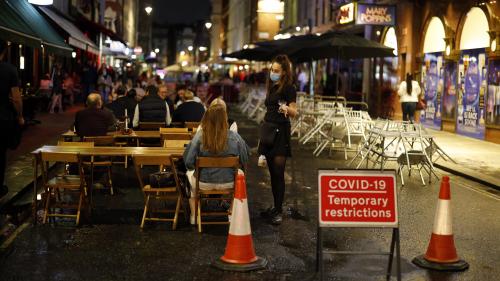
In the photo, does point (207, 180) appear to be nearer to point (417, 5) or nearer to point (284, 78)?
point (284, 78)

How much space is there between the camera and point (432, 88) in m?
24.6

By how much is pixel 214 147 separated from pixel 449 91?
642 inches

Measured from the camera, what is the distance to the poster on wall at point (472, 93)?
20.4m

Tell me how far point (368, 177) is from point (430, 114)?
19.4 metres

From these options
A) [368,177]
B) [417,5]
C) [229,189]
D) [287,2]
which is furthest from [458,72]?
[287,2]

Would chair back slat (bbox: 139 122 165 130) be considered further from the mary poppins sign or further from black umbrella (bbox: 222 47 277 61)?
black umbrella (bbox: 222 47 277 61)

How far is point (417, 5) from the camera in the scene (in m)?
25.8

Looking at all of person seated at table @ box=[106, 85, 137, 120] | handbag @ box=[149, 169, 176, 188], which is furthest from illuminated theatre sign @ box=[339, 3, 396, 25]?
Result: handbag @ box=[149, 169, 176, 188]

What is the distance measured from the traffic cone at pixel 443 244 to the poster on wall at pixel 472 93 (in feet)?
46.6

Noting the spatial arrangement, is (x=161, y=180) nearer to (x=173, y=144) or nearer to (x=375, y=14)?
(x=173, y=144)

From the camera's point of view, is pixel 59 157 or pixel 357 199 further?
pixel 59 157

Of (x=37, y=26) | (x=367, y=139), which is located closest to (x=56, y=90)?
(x=37, y=26)

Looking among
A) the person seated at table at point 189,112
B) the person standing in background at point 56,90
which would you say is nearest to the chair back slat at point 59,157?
the person seated at table at point 189,112

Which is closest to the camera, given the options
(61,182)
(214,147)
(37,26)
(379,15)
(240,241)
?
(240,241)
